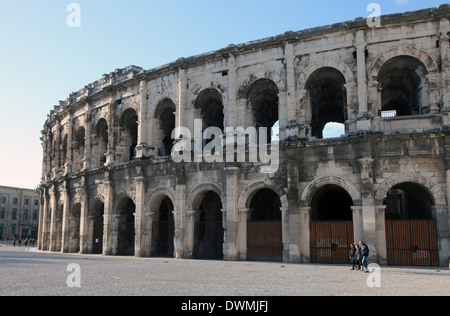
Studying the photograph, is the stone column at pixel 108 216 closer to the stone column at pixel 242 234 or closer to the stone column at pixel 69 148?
the stone column at pixel 69 148

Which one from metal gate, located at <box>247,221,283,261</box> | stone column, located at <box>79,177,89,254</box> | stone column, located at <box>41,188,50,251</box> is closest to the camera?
metal gate, located at <box>247,221,283,261</box>

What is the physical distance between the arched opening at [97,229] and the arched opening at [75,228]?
7.48 ft

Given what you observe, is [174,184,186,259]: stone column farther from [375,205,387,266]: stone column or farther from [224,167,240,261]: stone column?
[375,205,387,266]: stone column

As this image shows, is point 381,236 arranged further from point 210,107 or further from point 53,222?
→ point 53,222

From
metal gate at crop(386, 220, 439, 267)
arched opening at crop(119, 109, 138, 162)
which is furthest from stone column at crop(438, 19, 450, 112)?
arched opening at crop(119, 109, 138, 162)

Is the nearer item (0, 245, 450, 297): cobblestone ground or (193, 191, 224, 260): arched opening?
(0, 245, 450, 297): cobblestone ground

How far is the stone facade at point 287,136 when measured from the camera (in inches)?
655

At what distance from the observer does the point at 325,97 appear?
70.0 feet

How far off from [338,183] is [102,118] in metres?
15.5

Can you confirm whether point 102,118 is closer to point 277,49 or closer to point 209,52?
point 209,52

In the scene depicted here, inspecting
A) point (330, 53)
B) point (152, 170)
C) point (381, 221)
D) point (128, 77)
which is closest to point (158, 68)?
point (128, 77)

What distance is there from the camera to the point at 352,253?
49.5ft

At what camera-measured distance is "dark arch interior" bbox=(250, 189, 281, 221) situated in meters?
20.7

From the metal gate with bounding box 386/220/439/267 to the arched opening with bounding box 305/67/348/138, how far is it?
4937 mm
